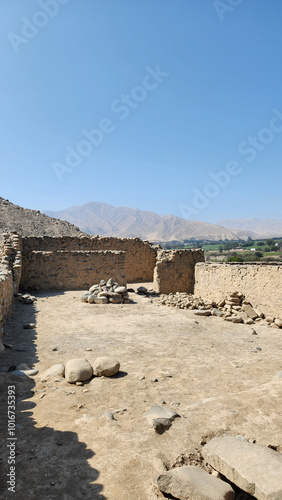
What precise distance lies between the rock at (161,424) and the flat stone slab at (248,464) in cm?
50

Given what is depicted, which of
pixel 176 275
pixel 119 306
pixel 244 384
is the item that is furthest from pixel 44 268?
pixel 244 384

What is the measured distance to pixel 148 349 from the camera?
19.6 feet

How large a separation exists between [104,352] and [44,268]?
799 centimetres

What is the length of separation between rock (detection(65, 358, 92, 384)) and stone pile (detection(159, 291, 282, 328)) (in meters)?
5.44

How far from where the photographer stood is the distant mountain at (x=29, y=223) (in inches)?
1224

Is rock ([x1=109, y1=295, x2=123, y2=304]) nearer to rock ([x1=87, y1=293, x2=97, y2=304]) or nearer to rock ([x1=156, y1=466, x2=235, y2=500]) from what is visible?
rock ([x1=87, y1=293, x2=97, y2=304])

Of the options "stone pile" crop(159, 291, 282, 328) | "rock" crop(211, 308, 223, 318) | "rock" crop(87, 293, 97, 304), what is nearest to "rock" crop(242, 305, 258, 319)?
"stone pile" crop(159, 291, 282, 328)

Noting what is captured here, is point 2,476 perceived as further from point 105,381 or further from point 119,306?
point 119,306

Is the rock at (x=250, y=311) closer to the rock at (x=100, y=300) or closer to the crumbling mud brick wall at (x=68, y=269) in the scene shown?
the rock at (x=100, y=300)

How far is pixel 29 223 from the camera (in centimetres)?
3278

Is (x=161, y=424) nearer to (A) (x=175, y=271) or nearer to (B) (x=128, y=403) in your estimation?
(B) (x=128, y=403)

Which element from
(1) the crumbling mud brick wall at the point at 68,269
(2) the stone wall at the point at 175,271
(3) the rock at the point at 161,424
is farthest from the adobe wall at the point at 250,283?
(3) the rock at the point at 161,424

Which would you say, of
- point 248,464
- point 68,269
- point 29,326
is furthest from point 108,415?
point 68,269

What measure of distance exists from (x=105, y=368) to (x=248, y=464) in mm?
2588
